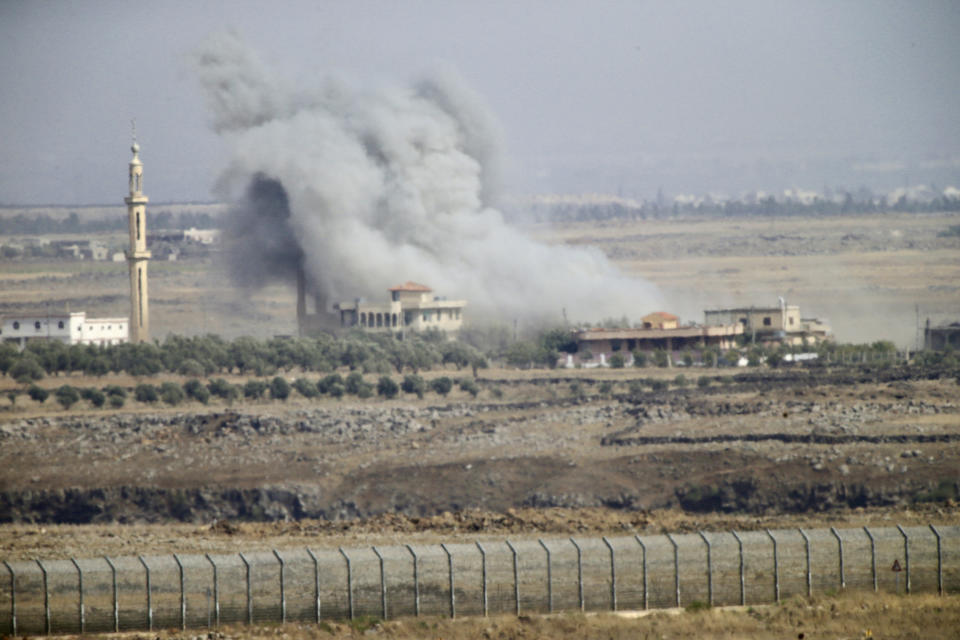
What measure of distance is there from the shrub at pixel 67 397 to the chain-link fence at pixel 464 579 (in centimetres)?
4397

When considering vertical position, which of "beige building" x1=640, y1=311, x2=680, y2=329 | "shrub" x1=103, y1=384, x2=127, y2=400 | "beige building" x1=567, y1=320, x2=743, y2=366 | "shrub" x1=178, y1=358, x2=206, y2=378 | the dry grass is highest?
"beige building" x1=640, y1=311, x2=680, y2=329

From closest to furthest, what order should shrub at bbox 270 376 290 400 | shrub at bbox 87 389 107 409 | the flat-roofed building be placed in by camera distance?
shrub at bbox 87 389 107 409 < shrub at bbox 270 376 290 400 < the flat-roofed building

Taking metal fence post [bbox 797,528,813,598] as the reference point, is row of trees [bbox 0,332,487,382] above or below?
above

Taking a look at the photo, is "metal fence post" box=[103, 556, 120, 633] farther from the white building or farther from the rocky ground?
the white building

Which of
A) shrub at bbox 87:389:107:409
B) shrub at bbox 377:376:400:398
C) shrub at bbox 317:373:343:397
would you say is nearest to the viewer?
shrub at bbox 87:389:107:409

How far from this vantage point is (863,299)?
139125 mm

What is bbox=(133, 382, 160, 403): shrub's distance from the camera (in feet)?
254

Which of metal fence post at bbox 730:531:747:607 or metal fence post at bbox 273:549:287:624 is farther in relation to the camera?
metal fence post at bbox 730:531:747:607

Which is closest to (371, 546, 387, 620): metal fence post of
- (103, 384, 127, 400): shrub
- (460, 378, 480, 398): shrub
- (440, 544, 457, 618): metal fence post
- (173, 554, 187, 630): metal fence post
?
(440, 544, 457, 618): metal fence post

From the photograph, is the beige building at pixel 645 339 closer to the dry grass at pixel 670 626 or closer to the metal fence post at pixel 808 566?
the metal fence post at pixel 808 566

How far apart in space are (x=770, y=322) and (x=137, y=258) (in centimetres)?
3856

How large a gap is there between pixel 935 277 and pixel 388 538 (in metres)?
121

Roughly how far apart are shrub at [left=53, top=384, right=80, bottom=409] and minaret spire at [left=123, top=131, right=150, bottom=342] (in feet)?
86.5

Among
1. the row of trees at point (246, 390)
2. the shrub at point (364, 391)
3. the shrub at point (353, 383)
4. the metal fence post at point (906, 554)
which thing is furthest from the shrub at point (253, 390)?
the metal fence post at point (906, 554)
